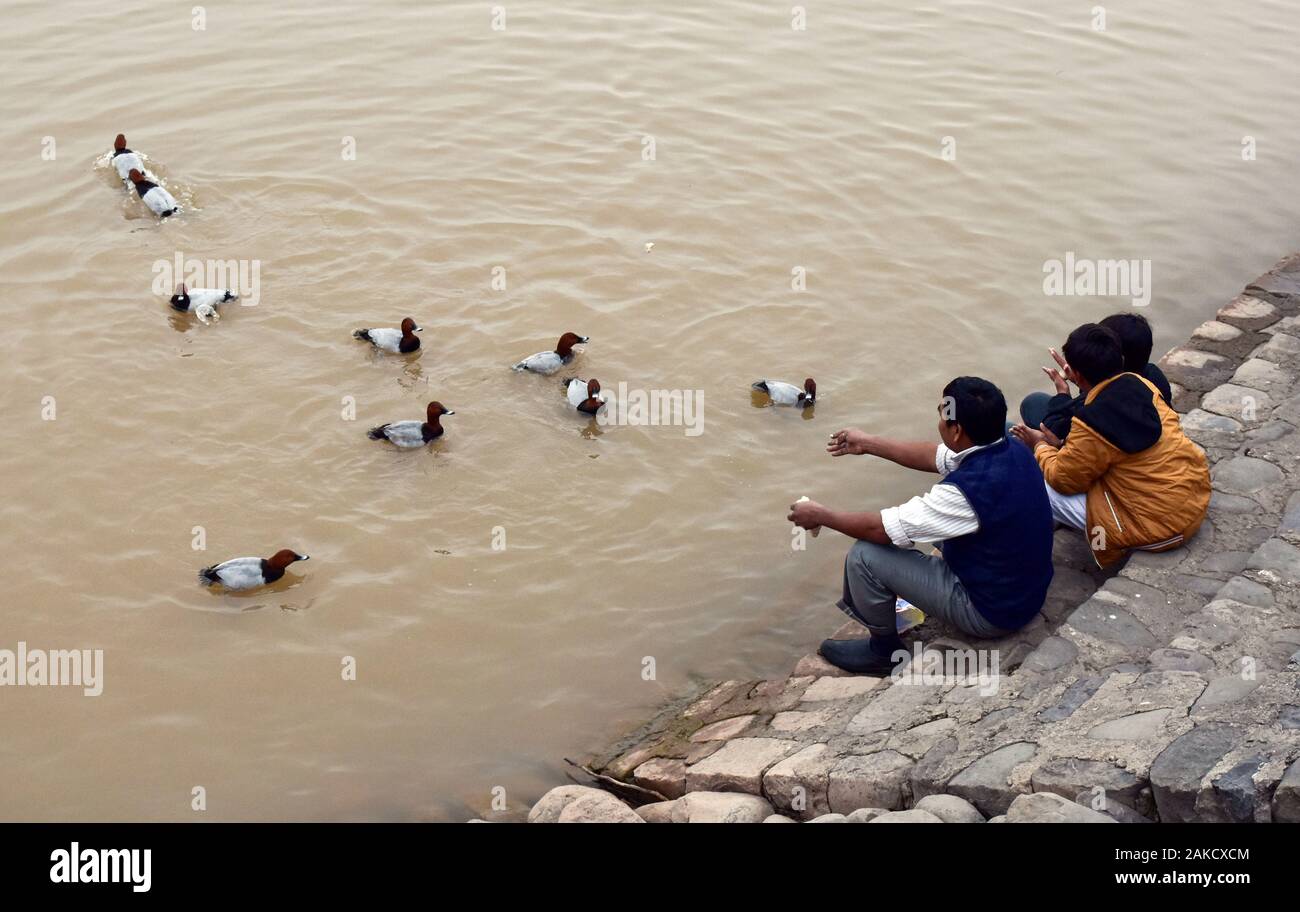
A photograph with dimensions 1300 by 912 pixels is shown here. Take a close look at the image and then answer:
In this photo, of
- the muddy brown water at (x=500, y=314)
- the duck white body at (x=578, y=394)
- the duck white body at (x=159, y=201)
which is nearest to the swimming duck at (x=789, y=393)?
the muddy brown water at (x=500, y=314)

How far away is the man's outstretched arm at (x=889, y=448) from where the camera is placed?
22.3 feet

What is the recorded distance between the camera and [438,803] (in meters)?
6.66

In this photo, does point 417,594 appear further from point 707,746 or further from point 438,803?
point 707,746

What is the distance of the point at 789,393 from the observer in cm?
960

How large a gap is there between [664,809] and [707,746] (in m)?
0.65

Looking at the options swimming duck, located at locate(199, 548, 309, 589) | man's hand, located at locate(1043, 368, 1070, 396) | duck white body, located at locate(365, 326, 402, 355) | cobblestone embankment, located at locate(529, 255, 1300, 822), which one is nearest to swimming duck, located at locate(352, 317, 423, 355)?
duck white body, located at locate(365, 326, 402, 355)

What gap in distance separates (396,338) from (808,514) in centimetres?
461

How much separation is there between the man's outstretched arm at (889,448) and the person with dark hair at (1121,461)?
0.72m

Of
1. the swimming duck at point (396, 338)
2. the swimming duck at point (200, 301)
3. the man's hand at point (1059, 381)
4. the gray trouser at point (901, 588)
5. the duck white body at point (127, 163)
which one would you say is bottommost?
the gray trouser at point (901, 588)

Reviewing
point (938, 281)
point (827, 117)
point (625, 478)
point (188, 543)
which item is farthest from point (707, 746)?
point (827, 117)

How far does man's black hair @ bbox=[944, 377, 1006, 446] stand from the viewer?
6.07m

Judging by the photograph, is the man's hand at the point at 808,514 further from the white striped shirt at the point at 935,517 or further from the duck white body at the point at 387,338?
the duck white body at the point at 387,338

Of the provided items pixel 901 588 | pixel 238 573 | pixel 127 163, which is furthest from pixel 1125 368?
pixel 127 163

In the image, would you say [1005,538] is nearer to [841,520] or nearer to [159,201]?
[841,520]
